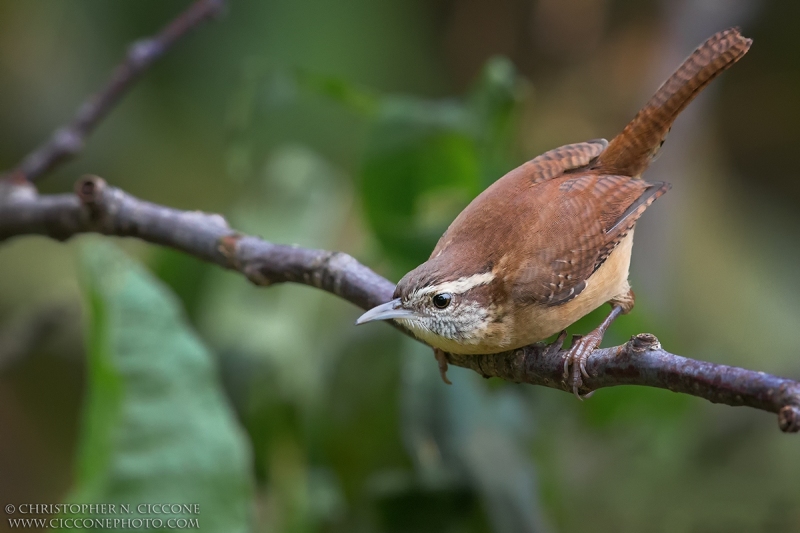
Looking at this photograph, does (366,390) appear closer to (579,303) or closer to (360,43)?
(579,303)

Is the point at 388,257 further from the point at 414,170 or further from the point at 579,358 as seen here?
the point at 579,358

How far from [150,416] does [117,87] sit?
105 centimetres

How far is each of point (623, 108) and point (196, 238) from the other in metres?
4.08

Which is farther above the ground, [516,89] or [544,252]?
[516,89]

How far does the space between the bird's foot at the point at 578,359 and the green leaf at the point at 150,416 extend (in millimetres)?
1259

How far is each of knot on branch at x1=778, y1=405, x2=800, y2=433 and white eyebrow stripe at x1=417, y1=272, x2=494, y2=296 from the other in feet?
3.22

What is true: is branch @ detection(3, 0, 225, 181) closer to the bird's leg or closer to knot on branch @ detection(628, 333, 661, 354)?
the bird's leg

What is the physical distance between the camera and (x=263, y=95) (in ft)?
10.9

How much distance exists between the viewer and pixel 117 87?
2.52 m

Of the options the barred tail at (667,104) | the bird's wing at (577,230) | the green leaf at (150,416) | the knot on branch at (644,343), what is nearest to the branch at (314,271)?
the knot on branch at (644,343)

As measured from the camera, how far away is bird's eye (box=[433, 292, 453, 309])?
6.57 feet

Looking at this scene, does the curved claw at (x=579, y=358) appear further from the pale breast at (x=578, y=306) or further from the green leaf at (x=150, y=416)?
the green leaf at (x=150, y=416)

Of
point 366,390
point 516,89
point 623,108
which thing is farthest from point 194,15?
point 623,108

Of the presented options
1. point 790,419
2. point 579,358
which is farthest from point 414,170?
point 790,419
